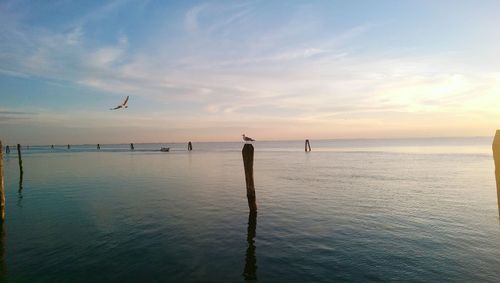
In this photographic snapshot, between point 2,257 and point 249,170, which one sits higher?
point 249,170

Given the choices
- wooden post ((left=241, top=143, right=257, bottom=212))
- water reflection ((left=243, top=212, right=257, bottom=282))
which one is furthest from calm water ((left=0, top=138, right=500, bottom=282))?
wooden post ((left=241, top=143, right=257, bottom=212))

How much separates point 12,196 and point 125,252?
1750 centimetres

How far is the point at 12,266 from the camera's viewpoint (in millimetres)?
10172

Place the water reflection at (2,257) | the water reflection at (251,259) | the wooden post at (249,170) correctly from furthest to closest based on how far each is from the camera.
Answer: the wooden post at (249,170) → the water reflection at (2,257) → the water reflection at (251,259)

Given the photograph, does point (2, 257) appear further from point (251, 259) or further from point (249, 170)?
point (249, 170)

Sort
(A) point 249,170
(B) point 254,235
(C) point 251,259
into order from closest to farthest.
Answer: (C) point 251,259 < (B) point 254,235 < (A) point 249,170

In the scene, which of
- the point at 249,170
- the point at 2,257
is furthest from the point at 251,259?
the point at 2,257

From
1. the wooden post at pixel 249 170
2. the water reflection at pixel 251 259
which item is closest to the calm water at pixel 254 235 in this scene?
the water reflection at pixel 251 259

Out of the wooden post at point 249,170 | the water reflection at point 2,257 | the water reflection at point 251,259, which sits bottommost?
the water reflection at point 251,259

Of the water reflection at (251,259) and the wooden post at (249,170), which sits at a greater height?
the wooden post at (249,170)

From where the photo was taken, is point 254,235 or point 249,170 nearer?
point 254,235

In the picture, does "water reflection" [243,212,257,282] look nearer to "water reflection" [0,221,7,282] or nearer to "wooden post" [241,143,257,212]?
"wooden post" [241,143,257,212]

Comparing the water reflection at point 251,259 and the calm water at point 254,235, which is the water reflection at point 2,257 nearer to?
the calm water at point 254,235

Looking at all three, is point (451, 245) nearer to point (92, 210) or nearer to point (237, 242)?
point (237, 242)
